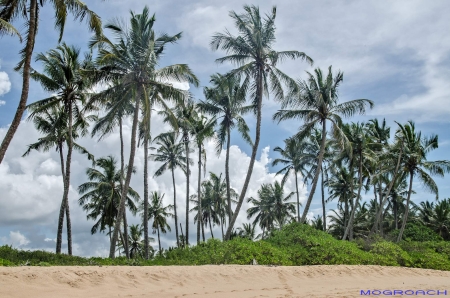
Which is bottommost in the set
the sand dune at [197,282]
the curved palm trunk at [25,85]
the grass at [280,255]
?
the sand dune at [197,282]

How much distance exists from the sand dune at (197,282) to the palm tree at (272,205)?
29.8 metres

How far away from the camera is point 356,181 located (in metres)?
38.2

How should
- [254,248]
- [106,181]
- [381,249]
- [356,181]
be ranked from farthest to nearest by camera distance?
[356,181], [106,181], [381,249], [254,248]

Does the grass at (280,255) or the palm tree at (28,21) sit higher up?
the palm tree at (28,21)

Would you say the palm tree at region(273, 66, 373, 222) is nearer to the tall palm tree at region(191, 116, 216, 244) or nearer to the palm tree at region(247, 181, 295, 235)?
the tall palm tree at region(191, 116, 216, 244)

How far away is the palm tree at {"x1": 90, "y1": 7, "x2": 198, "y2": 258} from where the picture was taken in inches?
703

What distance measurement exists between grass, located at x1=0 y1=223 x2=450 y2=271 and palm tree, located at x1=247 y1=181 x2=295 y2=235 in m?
23.9

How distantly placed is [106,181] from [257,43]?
17.1 meters

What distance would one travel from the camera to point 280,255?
14805 millimetres

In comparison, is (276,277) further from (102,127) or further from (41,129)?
(41,129)

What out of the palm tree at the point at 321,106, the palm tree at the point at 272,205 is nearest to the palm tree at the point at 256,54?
the palm tree at the point at 321,106

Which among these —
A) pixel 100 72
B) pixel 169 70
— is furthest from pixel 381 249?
pixel 100 72

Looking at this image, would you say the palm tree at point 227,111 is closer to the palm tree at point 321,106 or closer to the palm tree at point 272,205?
the palm tree at point 321,106

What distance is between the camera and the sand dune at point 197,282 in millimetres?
8070
